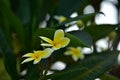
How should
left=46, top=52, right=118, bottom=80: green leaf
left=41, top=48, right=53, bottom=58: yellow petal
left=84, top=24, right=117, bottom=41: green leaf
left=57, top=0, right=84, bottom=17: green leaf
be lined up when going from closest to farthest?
1. left=41, top=48, right=53, bottom=58: yellow petal
2. left=46, top=52, right=118, bottom=80: green leaf
3. left=84, top=24, right=117, bottom=41: green leaf
4. left=57, top=0, right=84, bottom=17: green leaf

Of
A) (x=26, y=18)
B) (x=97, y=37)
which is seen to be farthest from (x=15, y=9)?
(x=97, y=37)

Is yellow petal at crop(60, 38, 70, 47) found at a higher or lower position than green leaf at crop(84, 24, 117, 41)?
higher

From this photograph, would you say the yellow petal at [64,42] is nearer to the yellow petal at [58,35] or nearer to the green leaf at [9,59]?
the yellow petal at [58,35]

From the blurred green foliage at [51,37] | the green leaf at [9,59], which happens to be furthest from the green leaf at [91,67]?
the green leaf at [9,59]

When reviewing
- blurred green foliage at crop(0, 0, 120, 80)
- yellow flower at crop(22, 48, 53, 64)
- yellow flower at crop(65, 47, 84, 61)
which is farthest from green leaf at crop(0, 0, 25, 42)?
yellow flower at crop(22, 48, 53, 64)

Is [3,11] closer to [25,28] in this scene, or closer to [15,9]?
[25,28]

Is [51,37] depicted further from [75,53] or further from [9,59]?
[75,53]

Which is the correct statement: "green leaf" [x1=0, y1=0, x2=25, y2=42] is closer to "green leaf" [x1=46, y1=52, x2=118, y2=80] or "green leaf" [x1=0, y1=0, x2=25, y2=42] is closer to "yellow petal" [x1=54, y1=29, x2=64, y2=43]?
"green leaf" [x1=46, y1=52, x2=118, y2=80]
